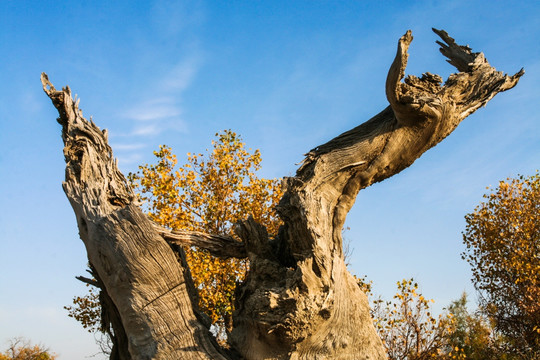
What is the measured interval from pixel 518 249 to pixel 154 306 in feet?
58.0

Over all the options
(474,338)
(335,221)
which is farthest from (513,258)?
(335,221)

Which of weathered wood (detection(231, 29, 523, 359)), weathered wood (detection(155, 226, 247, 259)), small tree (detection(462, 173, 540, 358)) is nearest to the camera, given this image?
weathered wood (detection(231, 29, 523, 359))

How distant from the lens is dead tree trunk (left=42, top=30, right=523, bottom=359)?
5.79 m

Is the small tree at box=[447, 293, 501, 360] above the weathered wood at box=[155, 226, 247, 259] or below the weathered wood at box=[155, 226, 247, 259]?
below

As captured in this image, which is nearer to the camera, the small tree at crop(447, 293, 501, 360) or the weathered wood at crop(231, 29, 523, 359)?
the weathered wood at crop(231, 29, 523, 359)

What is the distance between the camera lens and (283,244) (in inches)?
273

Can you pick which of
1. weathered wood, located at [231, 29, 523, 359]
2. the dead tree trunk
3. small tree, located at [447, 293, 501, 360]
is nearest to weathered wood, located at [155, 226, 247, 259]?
the dead tree trunk

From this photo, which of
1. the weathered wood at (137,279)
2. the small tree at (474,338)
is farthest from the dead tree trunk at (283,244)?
the small tree at (474,338)

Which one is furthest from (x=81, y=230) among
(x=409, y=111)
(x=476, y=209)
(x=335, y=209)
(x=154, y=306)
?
(x=476, y=209)

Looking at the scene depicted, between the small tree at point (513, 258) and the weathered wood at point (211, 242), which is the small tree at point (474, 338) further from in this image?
the weathered wood at point (211, 242)

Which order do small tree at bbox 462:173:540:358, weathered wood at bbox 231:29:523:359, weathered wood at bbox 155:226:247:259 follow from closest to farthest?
weathered wood at bbox 231:29:523:359 < weathered wood at bbox 155:226:247:259 < small tree at bbox 462:173:540:358

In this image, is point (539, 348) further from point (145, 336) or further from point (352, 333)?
point (145, 336)

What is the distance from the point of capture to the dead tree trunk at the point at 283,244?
19.0 ft

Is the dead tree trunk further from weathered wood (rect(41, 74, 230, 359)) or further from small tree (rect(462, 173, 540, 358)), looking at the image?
small tree (rect(462, 173, 540, 358))
